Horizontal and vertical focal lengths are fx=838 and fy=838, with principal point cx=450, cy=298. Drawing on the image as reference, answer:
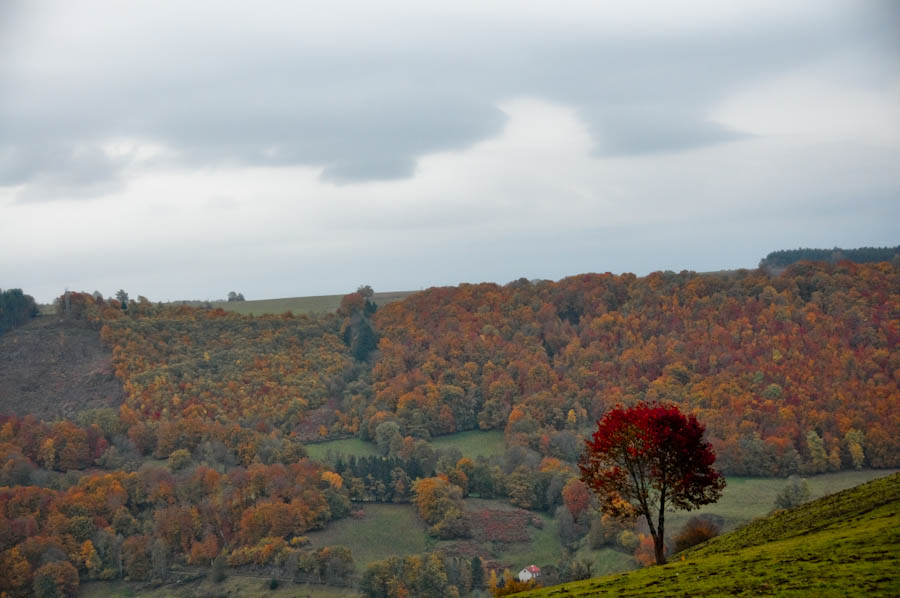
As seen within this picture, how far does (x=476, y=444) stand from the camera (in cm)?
19300

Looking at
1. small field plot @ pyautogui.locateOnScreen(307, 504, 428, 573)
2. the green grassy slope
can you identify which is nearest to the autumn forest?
small field plot @ pyautogui.locateOnScreen(307, 504, 428, 573)

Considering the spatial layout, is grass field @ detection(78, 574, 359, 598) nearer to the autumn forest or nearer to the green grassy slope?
the autumn forest

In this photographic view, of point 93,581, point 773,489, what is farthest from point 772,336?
point 93,581

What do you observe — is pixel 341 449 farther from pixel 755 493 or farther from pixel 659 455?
pixel 659 455

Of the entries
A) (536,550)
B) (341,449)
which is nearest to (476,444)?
(341,449)

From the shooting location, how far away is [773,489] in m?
147

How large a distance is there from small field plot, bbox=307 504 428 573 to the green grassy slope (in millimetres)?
92377

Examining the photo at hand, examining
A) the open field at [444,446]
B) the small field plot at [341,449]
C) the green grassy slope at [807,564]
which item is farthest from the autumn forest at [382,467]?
the green grassy slope at [807,564]

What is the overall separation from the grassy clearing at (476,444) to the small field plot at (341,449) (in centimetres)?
1524

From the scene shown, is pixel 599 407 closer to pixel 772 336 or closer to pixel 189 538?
pixel 772 336

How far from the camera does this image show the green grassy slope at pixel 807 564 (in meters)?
30.9

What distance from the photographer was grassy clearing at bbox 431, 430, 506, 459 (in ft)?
612

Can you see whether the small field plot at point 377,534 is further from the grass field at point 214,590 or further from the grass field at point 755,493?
the grass field at point 755,493

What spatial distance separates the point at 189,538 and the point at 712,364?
393ft
